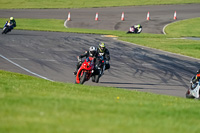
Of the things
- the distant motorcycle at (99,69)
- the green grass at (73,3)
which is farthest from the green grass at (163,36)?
the distant motorcycle at (99,69)

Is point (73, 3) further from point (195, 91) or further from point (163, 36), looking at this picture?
point (195, 91)

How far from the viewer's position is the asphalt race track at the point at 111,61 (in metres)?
18.9

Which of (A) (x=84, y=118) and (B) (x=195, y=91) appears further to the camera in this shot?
(B) (x=195, y=91)

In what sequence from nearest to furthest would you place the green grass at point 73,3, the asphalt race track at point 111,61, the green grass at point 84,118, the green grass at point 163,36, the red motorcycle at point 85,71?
the green grass at point 84,118 → the red motorcycle at point 85,71 → the asphalt race track at point 111,61 → the green grass at point 163,36 → the green grass at point 73,3

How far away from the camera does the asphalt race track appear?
18859mm

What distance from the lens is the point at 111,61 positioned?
81.8 feet

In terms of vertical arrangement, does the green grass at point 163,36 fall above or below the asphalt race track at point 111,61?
above

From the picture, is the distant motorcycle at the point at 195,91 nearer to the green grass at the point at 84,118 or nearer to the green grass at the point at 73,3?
the green grass at the point at 84,118

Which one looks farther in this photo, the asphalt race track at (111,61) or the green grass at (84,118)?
the asphalt race track at (111,61)

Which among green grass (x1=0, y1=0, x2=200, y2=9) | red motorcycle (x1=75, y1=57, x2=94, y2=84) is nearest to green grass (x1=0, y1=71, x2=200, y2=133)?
red motorcycle (x1=75, y1=57, x2=94, y2=84)

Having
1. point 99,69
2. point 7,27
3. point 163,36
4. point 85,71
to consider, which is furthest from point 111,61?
point 163,36

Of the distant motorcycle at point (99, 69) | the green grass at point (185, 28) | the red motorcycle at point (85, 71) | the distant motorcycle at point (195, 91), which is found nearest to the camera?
the distant motorcycle at point (195, 91)

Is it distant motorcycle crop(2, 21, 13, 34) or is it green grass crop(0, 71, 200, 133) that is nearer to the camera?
green grass crop(0, 71, 200, 133)

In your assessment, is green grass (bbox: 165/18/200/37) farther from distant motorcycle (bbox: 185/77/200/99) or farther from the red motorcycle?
distant motorcycle (bbox: 185/77/200/99)
